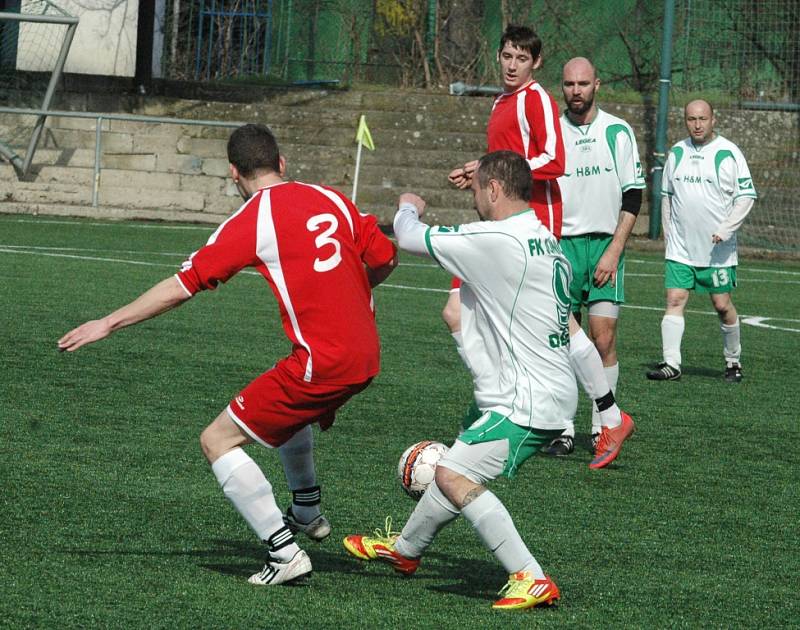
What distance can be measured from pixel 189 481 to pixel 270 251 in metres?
1.79

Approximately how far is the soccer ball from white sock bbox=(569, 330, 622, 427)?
1.78 metres

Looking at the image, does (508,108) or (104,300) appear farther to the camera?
(104,300)

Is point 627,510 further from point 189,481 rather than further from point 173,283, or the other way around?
point 173,283

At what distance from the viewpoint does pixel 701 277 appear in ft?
33.3

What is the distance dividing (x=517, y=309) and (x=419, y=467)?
911 millimetres

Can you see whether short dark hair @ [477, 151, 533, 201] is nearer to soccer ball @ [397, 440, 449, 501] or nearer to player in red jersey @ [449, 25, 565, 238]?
soccer ball @ [397, 440, 449, 501]

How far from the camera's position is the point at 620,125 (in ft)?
25.0

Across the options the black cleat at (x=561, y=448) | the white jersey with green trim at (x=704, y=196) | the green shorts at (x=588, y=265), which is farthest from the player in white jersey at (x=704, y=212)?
the black cleat at (x=561, y=448)

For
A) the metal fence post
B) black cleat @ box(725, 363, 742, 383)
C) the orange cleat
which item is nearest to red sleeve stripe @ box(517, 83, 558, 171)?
the orange cleat

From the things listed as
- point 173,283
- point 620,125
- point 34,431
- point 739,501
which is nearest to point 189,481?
point 34,431

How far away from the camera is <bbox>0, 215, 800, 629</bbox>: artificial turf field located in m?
4.41

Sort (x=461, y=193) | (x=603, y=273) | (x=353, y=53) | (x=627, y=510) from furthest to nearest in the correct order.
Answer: (x=353, y=53)
(x=461, y=193)
(x=603, y=273)
(x=627, y=510)

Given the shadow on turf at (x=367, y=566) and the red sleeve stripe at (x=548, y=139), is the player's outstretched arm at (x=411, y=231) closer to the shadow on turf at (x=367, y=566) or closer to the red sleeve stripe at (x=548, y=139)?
the shadow on turf at (x=367, y=566)

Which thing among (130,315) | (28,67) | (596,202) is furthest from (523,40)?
(28,67)
